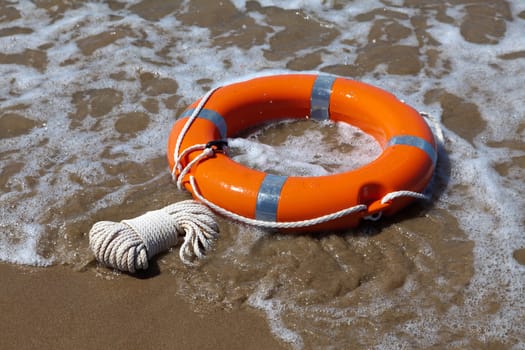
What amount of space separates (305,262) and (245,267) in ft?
0.89

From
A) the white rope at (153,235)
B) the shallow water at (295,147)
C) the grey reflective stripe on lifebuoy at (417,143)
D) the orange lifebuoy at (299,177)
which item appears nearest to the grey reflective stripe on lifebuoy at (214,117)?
the orange lifebuoy at (299,177)

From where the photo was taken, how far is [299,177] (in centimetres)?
312

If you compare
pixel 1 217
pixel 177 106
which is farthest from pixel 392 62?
pixel 1 217

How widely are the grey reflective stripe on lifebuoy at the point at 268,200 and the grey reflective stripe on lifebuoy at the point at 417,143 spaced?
26.3 inches

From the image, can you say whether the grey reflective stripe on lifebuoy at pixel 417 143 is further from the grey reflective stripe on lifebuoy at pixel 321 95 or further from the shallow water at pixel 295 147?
the grey reflective stripe on lifebuoy at pixel 321 95

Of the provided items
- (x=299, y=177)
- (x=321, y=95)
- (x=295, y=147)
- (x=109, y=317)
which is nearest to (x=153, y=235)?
(x=109, y=317)

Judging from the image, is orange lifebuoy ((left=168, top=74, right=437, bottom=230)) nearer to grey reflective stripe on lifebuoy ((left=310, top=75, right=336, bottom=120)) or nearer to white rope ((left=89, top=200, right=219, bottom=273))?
grey reflective stripe on lifebuoy ((left=310, top=75, right=336, bottom=120))

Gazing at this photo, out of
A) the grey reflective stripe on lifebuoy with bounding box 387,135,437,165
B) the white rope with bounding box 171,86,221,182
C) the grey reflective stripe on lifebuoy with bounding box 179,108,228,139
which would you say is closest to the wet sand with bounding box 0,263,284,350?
the white rope with bounding box 171,86,221,182

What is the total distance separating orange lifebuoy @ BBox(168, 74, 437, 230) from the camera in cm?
304

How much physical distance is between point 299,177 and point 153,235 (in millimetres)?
729

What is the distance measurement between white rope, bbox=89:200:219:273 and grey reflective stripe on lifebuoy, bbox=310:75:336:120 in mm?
983

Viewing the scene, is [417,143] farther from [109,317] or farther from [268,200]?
[109,317]

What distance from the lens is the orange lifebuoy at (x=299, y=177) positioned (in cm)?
304

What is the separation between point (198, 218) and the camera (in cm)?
315
